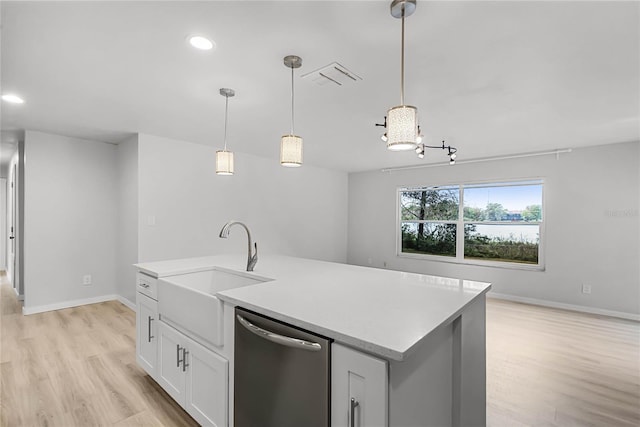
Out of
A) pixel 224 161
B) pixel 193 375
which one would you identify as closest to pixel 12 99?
pixel 224 161

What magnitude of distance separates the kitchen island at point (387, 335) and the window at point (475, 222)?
3893 mm

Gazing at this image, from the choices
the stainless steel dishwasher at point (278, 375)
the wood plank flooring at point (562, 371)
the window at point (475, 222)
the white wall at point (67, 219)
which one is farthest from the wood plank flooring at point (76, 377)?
the window at point (475, 222)

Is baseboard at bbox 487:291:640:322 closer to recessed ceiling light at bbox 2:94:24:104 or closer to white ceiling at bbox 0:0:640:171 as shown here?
white ceiling at bbox 0:0:640:171

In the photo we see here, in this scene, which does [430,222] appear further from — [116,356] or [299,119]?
[116,356]

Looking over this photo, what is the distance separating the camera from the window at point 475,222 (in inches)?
190

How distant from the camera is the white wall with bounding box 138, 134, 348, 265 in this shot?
392cm

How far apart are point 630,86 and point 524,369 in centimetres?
235

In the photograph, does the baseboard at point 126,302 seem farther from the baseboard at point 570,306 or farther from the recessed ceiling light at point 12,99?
the baseboard at point 570,306

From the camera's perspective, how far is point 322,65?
207 cm

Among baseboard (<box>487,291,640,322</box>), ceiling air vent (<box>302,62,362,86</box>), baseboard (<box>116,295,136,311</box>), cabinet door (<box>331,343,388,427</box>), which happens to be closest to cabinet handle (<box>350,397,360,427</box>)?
cabinet door (<box>331,343,388,427</box>)

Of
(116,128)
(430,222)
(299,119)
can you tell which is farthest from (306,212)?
(116,128)

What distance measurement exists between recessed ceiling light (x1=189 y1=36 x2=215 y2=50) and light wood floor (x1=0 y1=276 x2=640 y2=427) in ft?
7.31

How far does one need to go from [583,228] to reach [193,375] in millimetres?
5095

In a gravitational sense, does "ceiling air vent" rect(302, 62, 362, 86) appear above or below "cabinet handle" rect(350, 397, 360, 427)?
above
